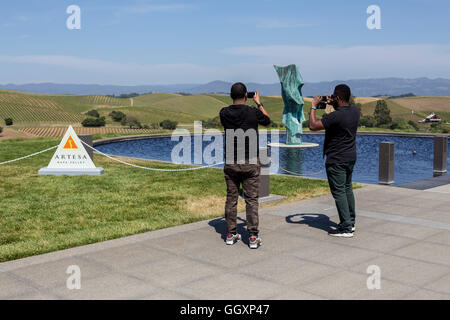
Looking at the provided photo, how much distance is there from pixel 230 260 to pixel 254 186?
0.97 m

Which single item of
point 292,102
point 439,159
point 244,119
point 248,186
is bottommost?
point 439,159

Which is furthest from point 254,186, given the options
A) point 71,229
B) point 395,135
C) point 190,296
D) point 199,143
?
point 395,135

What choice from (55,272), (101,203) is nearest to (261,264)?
(55,272)

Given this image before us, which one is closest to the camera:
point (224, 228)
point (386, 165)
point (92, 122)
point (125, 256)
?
point (125, 256)

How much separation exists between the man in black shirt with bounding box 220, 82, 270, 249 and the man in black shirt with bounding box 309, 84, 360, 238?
2.99 feet

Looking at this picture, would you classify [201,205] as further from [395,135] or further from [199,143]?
[395,135]

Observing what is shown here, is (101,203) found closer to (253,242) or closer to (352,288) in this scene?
(253,242)

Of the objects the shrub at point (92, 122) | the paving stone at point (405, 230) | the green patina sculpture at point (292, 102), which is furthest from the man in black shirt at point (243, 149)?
the shrub at point (92, 122)

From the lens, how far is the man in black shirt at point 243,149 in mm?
5684

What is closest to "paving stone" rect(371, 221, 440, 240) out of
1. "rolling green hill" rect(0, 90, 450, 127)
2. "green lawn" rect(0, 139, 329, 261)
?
"green lawn" rect(0, 139, 329, 261)

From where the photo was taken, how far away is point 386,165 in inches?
440

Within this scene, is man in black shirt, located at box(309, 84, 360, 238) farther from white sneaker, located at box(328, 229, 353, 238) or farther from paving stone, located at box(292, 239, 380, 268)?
paving stone, located at box(292, 239, 380, 268)

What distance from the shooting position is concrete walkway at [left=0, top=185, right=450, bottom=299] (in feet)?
14.4

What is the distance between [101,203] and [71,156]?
4.46 metres
